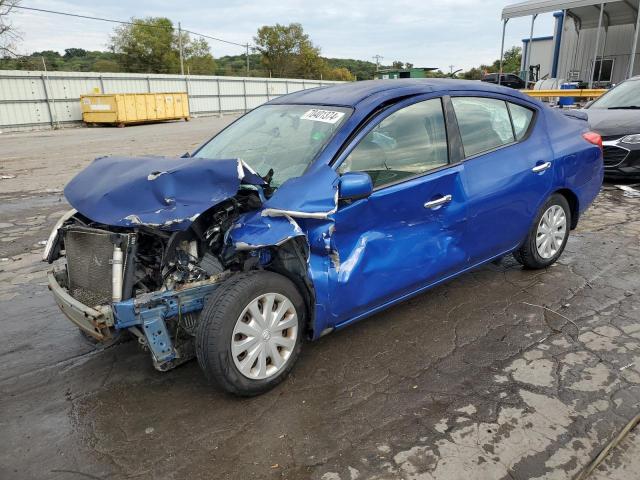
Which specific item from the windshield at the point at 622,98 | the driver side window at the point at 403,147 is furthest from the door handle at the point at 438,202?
the windshield at the point at 622,98

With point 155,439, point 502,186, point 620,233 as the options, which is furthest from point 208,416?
point 620,233

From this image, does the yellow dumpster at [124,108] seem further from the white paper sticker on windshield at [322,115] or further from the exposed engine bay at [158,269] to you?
the exposed engine bay at [158,269]

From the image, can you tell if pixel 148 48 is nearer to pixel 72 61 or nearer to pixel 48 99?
pixel 72 61

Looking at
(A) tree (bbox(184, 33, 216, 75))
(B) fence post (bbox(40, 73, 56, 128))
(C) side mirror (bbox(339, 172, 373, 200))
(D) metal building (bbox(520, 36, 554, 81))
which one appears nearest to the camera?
(C) side mirror (bbox(339, 172, 373, 200))

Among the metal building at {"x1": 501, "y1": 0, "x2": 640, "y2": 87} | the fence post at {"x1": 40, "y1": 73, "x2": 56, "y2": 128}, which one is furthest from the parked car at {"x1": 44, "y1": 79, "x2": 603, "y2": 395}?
the fence post at {"x1": 40, "y1": 73, "x2": 56, "y2": 128}

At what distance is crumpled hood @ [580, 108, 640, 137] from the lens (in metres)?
7.78

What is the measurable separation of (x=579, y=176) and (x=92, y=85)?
92.6 ft

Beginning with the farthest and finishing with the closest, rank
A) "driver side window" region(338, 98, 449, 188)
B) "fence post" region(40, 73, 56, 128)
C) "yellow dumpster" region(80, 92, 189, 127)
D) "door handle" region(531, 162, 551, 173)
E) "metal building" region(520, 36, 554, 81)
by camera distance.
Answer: "metal building" region(520, 36, 554, 81) → "yellow dumpster" region(80, 92, 189, 127) → "fence post" region(40, 73, 56, 128) → "door handle" region(531, 162, 551, 173) → "driver side window" region(338, 98, 449, 188)

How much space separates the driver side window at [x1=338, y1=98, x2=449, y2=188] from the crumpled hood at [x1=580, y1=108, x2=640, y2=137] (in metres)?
5.41

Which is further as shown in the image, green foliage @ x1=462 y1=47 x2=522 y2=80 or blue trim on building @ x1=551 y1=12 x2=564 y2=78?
green foliage @ x1=462 y1=47 x2=522 y2=80

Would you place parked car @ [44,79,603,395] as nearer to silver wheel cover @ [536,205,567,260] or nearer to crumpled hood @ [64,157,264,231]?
crumpled hood @ [64,157,264,231]

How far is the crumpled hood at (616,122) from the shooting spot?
7.78m

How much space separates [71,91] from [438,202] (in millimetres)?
27645

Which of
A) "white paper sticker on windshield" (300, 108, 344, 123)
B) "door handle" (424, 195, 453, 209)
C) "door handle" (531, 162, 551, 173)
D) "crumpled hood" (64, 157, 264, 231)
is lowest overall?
"door handle" (424, 195, 453, 209)
